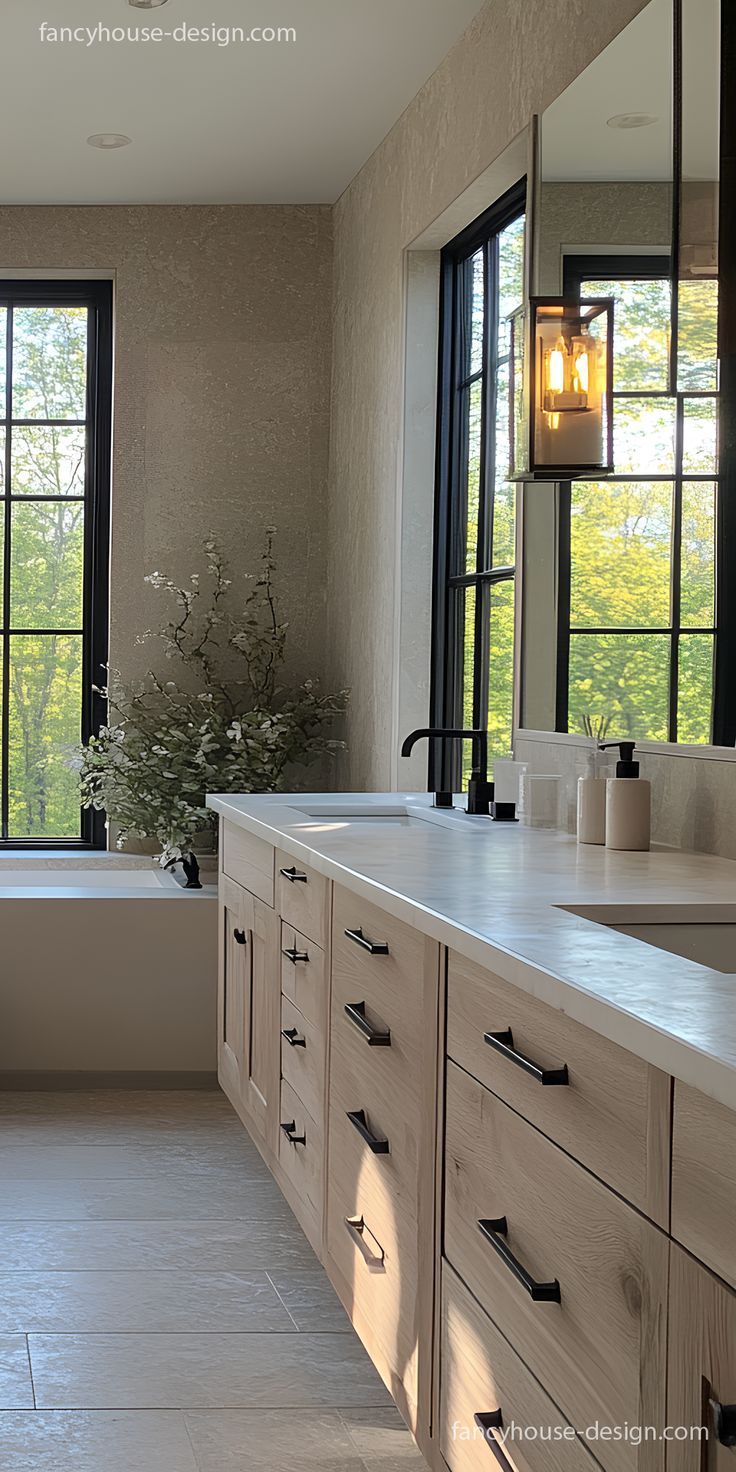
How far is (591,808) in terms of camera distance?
2389 mm

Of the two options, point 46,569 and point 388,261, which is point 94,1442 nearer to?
point 388,261

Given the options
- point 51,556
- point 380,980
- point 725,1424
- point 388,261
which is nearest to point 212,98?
point 388,261

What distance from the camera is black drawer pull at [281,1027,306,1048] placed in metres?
2.46

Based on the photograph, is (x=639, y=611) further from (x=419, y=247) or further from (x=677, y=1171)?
(x=419, y=247)

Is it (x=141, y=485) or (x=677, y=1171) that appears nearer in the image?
(x=677, y=1171)

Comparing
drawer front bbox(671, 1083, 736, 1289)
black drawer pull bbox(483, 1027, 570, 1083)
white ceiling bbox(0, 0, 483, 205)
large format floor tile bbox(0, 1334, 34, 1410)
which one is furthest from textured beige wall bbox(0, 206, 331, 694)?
drawer front bbox(671, 1083, 736, 1289)

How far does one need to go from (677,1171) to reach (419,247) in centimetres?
335

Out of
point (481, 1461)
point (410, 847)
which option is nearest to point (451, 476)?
point (410, 847)

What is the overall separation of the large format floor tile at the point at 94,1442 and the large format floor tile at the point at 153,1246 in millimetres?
620

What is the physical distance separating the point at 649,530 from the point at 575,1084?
1.32 metres

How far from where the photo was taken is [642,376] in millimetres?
2357

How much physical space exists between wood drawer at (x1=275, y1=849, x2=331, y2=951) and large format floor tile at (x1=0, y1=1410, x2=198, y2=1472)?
760 mm

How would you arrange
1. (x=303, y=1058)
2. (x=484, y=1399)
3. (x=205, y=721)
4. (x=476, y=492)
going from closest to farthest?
1. (x=484, y=1399)
2. (x=303, y=1058)
3. (x=476, y=492)
4. (x=205, y=721)

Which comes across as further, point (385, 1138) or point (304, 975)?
point (304, 975)
